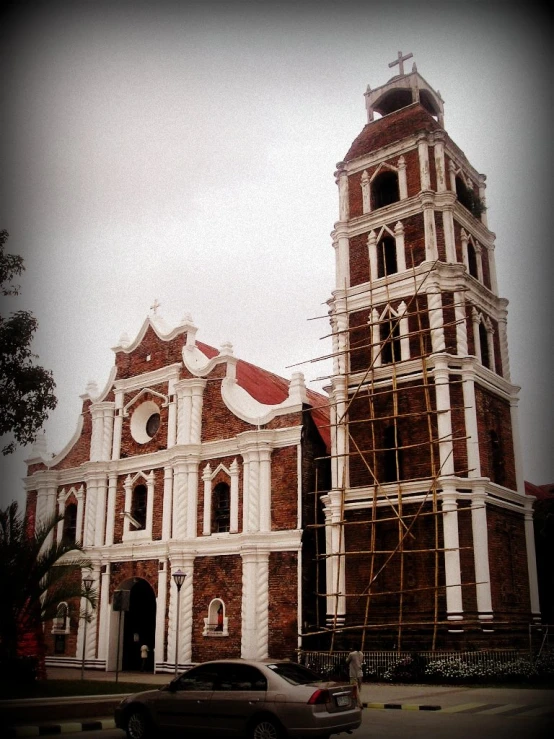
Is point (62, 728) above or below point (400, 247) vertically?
below

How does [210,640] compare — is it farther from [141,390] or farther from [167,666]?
[141,390]

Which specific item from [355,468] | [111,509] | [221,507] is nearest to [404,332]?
[355,468]

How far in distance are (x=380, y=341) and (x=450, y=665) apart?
36.0 feet

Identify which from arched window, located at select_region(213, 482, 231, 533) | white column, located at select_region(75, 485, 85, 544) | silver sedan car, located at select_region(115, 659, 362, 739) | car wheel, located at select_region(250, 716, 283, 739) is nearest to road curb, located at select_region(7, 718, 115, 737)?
silver sedan car, located at select_region(115, 659, 362, 739)

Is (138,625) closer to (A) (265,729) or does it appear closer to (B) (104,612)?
(B) (104,612)

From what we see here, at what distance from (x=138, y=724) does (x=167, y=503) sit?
1802 centimetres

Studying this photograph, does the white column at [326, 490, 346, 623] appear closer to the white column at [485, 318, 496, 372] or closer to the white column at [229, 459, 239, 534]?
the white column at [229, 459, 239, 534]

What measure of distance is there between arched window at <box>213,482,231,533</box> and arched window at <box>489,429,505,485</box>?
947 centimetres

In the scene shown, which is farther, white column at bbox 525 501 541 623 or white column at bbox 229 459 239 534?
white column at bbox 229 459 239 534

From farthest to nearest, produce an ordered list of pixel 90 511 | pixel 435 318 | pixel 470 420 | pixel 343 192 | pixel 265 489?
pixel 90 511 → pixel 343 192 → pixel 265 489 → pixel 435 318 → pixel 470 420

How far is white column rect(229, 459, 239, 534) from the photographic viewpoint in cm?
2766

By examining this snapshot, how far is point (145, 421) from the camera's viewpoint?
3297 centimetres

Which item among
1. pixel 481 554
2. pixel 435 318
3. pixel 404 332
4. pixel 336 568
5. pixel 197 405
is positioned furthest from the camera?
pixel 197 405

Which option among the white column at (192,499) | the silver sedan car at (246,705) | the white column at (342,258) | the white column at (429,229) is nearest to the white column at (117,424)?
the white column at (192,499)
